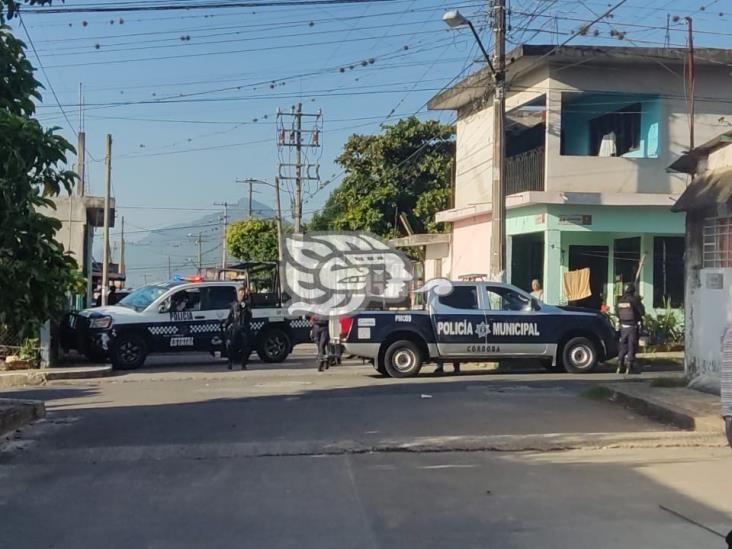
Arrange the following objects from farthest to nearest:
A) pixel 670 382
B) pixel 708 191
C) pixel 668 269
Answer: pixel 668 269, pixel 670 382, pixel 708 191

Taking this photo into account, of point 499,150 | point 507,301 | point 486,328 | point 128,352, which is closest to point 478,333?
point 486,328

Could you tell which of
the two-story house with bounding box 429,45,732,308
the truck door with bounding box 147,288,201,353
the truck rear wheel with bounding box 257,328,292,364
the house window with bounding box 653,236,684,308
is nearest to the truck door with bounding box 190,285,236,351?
the truck door with bounding box 147,288,201,353

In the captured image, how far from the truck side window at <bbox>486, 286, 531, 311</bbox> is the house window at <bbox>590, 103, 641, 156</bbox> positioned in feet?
27.5

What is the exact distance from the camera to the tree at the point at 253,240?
5528cm

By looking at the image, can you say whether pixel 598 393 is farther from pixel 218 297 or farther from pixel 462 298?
pixel 218 297

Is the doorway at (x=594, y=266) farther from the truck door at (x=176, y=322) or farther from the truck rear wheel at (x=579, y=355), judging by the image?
the truck door at (x=176, y=322)

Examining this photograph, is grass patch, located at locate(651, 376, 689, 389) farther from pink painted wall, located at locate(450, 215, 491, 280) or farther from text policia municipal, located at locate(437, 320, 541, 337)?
pink painted wall, located at locate(450, 215, 491, 280)

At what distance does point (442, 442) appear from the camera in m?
9.71

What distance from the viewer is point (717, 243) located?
12523 mm

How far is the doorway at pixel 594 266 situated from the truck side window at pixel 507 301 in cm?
682

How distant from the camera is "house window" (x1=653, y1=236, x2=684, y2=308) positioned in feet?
75.3

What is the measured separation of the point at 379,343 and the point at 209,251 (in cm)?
9899

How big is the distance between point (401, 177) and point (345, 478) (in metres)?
29.5

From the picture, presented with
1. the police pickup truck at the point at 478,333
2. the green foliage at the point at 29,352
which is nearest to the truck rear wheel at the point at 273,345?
the police pickup truck at the point at 478,333
